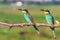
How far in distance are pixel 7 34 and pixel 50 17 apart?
445cm

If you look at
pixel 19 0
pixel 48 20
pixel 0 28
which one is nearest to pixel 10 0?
pixel 19 0

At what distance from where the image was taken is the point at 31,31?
8227 millimetres

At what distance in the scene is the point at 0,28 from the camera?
884cm

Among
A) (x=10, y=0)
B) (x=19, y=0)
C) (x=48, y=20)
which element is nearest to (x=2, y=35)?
(x=48, y=20)

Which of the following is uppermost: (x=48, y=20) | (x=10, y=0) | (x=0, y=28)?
(x=48, y=20)

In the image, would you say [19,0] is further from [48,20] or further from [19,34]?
[48,20]

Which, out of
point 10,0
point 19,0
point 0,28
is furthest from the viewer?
point 10,0

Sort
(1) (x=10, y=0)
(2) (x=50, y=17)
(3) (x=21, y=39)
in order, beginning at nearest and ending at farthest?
(2) (x=50, y=17) < (3) (x=21, y=39) < (1) (x=10, y=0)

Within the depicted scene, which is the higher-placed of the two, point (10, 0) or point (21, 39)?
point (21, 39)

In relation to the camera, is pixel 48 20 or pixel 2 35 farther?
pixel 2 35

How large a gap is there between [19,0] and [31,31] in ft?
56.7

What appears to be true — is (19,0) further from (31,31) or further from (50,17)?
(50,17)

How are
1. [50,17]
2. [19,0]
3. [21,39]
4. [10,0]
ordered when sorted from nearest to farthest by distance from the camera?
1. [50,17]
2. [21,39]
3. [19,0]
4. [10,0]

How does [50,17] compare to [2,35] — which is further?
[2,35]
